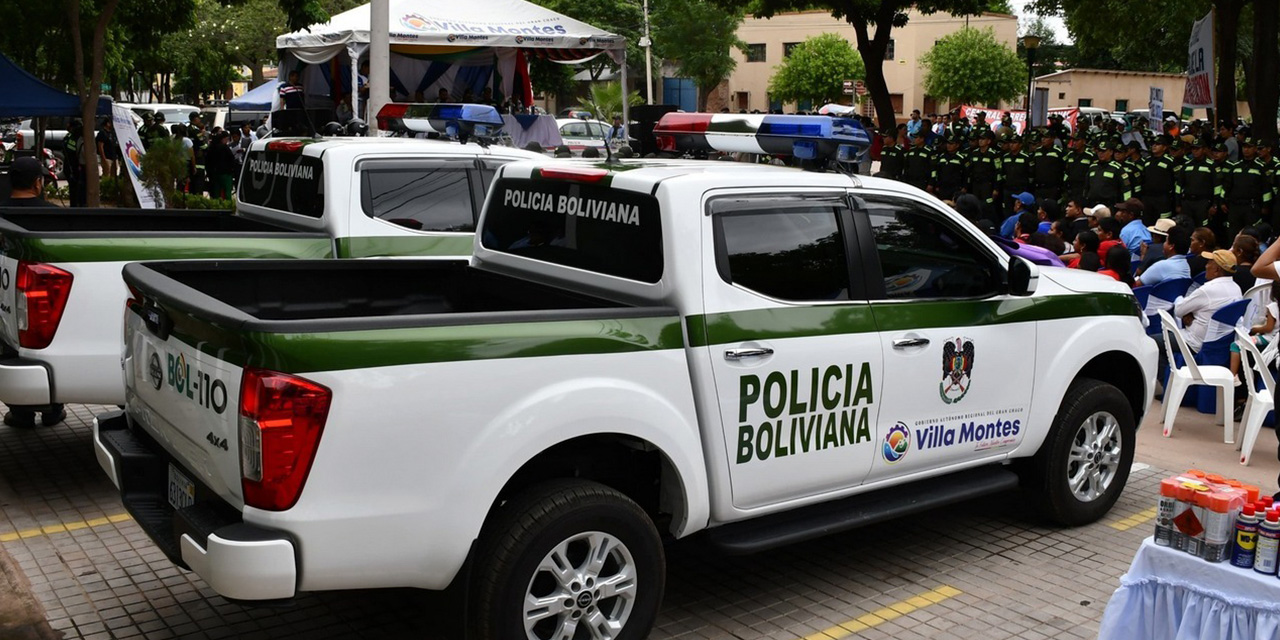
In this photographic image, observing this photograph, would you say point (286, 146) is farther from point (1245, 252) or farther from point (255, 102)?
point (255, 102)

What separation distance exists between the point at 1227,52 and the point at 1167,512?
2415 centimetres

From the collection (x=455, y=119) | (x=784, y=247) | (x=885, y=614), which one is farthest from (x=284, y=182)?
(x=885, y=614)

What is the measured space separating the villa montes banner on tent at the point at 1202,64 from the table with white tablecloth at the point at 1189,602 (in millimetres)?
17141

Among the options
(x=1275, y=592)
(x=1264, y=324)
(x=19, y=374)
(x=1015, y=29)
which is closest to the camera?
(x=1275, y=592)

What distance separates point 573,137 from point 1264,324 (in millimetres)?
23376

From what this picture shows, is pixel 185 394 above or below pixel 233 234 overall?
below

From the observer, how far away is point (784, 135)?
5578 millimetres

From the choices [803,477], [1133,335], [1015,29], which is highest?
[1015,29]

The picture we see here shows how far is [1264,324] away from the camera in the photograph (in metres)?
8.34

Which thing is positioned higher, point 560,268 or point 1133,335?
point 560,268

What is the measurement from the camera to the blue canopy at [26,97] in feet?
50.8

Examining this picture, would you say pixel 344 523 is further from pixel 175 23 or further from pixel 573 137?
pixel 573 137

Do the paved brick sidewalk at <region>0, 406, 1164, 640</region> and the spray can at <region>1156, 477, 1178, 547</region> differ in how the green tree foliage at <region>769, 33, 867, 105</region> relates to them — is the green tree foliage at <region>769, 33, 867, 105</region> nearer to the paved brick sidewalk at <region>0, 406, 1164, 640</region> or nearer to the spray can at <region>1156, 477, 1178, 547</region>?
the paved brick sidewalk at <region>0, 406, 1164, 640</region>

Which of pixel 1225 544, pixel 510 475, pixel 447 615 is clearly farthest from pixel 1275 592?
pixel 447 615
